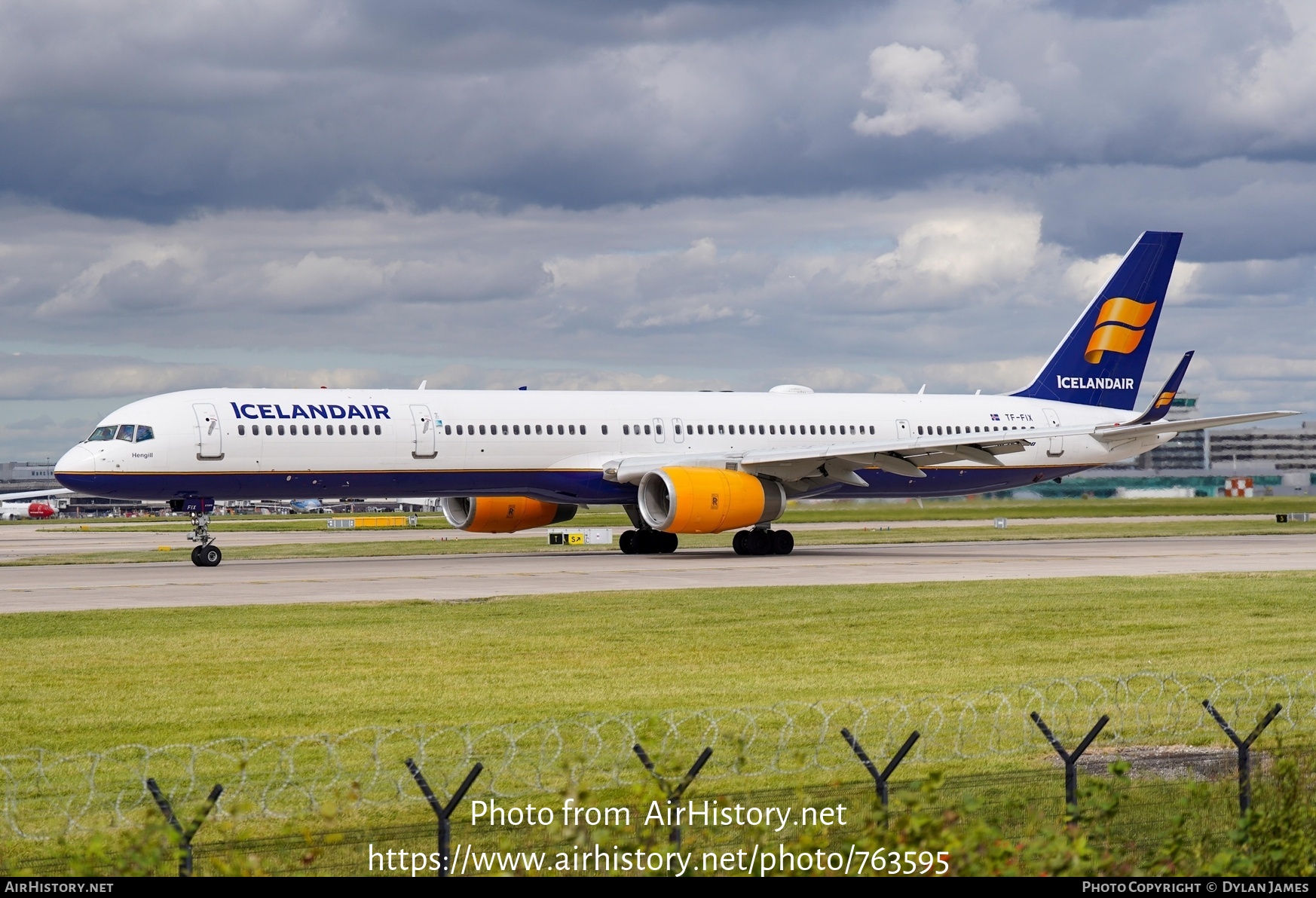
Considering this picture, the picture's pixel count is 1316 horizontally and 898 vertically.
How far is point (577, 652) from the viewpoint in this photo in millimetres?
21266

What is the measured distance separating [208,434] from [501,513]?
1072cm

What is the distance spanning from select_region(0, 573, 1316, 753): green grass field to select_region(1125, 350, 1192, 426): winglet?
16.9 m

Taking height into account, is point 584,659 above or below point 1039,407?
below

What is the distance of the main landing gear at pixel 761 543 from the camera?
4462cm

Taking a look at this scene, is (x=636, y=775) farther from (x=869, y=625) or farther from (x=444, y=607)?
(x=444, y=607)

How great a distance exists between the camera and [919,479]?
50594 millimetres

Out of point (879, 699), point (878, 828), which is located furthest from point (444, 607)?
point (878, 828)

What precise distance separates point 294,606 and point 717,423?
2144 cm

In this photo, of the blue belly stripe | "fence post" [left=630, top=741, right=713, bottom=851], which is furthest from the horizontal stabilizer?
"fence post" [left=630, top=741, right=713, bottom=851]

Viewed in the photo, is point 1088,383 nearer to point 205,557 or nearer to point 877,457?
point 877,457

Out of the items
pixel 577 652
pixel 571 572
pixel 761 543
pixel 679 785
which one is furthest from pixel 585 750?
pixel 761 543

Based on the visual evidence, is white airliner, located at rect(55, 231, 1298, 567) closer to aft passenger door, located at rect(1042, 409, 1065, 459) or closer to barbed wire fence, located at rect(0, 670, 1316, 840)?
aft passenger door, located at rect(1042, 409, 1065, 459)

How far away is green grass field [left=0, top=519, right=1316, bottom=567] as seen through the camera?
156ft

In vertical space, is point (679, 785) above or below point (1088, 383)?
below
